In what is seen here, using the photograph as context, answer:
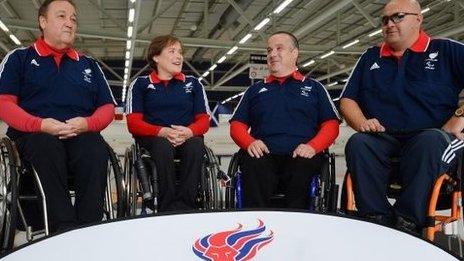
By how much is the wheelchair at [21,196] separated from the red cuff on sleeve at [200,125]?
1.69 feet

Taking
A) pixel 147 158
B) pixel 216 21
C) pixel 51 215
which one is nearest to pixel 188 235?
pixel 51 215

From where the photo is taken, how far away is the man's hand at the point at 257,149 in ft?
7.45

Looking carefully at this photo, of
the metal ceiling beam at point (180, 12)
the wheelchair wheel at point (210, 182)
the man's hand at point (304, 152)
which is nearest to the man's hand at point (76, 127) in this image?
the wheelchair wheel at point (210, 182)

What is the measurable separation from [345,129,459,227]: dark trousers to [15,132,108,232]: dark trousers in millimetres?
A: 1019

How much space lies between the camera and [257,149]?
89.7 inches

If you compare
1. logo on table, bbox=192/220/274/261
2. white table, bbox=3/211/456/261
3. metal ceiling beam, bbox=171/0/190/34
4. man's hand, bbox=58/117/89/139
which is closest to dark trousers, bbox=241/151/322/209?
man's hand, bbox=58/117/89/139

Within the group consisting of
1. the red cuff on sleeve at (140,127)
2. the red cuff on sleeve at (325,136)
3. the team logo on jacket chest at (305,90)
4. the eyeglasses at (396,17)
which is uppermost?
the eyeglasses at (396,17)

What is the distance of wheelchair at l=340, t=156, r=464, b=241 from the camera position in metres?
1.77

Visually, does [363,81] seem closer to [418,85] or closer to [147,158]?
[418,85]

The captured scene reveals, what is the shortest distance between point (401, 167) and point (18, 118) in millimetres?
1557

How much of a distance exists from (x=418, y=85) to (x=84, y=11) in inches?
379

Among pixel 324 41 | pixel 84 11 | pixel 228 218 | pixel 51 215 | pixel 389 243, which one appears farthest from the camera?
pixel 324 41

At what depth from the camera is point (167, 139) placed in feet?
7.87

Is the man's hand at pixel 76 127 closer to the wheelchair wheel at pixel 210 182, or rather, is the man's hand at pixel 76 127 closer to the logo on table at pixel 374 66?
the wheelchair wheel at pixel 210 182
